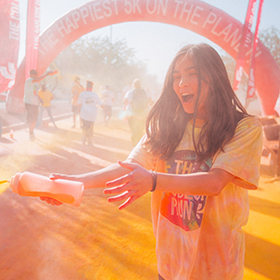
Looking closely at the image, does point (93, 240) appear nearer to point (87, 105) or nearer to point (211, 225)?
point (211, 225)

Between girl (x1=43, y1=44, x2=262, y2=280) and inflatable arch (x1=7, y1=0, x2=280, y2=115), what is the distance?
30.0 feet

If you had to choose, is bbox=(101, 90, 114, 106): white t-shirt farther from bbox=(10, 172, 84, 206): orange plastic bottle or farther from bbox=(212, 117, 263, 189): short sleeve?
bbox=(212, 117, 263, 189): short sleeve

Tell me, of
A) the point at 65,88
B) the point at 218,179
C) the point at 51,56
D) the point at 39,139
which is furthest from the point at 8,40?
the point at 65,88

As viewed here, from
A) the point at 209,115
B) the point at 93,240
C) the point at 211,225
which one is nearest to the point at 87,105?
the point at 93,240

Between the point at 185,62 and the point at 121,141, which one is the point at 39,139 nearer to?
the point at 121,141

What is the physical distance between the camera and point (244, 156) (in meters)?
1.06

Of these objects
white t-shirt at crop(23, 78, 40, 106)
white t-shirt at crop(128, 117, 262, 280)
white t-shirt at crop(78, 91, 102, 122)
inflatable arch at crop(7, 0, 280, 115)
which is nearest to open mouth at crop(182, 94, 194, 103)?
white t-shirt at crop(128, 117, 262, 280)

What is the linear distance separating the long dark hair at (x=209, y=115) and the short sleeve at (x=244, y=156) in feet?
0.14

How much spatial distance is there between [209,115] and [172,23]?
30.9ft

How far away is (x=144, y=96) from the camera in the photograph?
6.44m

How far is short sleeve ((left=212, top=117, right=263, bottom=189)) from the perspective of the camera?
3.42ft

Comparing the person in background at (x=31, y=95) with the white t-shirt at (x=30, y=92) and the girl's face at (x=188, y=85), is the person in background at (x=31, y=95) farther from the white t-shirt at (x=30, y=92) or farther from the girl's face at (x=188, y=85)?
the girl's face at (x=188, y=85)

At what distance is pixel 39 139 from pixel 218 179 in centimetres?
777

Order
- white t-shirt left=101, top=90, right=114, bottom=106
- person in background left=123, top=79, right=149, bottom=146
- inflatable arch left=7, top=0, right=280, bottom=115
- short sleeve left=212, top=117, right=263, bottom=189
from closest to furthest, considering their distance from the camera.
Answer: short sleeve left=212, top=117, right=263, bottom=189
person in background left=123, top=79, right=149, bottom=146
inflatable arch left=7, top=0, right=280, bottom=115
white t-shirt left=101, top=90, right=114, bottom=106
